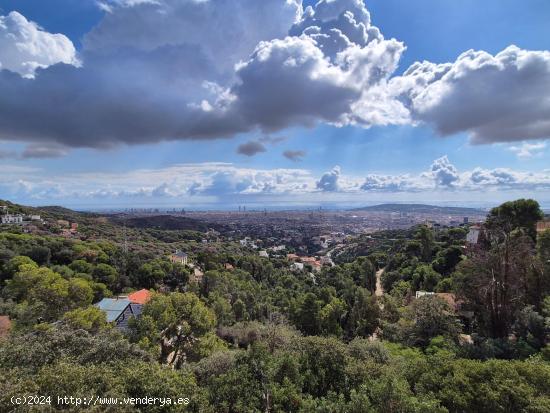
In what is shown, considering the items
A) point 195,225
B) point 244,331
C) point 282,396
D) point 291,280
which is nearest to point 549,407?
point 282,396

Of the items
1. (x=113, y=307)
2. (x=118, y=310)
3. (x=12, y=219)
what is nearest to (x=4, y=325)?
(x=118, y=310)

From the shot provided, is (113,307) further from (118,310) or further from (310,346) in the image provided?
(310,346)

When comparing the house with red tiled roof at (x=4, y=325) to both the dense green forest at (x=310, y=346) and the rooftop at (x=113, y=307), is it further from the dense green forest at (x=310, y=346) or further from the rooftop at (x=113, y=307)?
the rooftop at (x=113, y=307)

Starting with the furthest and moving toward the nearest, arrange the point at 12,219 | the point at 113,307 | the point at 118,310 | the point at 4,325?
the point at 12,219
the point at 113,307
the point at 118,310
the point at 4,325

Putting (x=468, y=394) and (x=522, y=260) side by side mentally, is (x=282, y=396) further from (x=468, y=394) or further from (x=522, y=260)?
(x=522, y=260)

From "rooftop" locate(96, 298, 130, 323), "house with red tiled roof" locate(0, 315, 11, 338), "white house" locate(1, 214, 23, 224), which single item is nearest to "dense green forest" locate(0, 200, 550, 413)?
"house with red tiled roof" locate(0, 315, 11, 338)

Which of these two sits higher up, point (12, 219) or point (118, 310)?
point (12, 219)

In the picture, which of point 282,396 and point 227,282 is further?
point 227,282

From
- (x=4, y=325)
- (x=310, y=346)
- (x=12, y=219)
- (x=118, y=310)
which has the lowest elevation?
(x=118, y=310)
